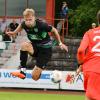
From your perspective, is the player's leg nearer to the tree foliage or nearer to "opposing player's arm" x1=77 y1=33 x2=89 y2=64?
"opposing player's arm" x1=77 y1=33 x2=89 y2=64

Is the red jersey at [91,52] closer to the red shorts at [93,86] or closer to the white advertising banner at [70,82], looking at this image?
the red shorts at [93,86]

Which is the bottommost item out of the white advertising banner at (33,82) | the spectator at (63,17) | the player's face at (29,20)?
the white advertising banner at (33,82)

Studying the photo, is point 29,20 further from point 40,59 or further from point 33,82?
point 33,82

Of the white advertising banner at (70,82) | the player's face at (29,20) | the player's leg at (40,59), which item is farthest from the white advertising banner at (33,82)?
the player's face at (29,20)

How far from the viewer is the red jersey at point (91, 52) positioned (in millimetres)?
8844

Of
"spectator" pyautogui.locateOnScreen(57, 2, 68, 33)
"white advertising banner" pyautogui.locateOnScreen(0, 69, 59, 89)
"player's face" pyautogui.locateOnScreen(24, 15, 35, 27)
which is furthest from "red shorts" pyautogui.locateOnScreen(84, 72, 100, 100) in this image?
"spectator" pyautogui.locateOnScreen(57, 2, 68, 33)

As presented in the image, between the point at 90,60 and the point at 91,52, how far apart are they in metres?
0.13

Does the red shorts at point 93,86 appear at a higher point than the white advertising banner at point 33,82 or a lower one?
higher

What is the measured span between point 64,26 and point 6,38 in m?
4.59

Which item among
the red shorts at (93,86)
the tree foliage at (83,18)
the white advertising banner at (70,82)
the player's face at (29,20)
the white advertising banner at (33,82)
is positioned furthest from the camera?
the tree foliage at (83,18)

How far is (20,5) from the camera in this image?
34.7 metres

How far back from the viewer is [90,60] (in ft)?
29.2

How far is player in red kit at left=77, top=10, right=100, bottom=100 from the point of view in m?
8.72

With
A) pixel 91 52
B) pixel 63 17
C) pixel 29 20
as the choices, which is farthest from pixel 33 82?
pixel 91 52
